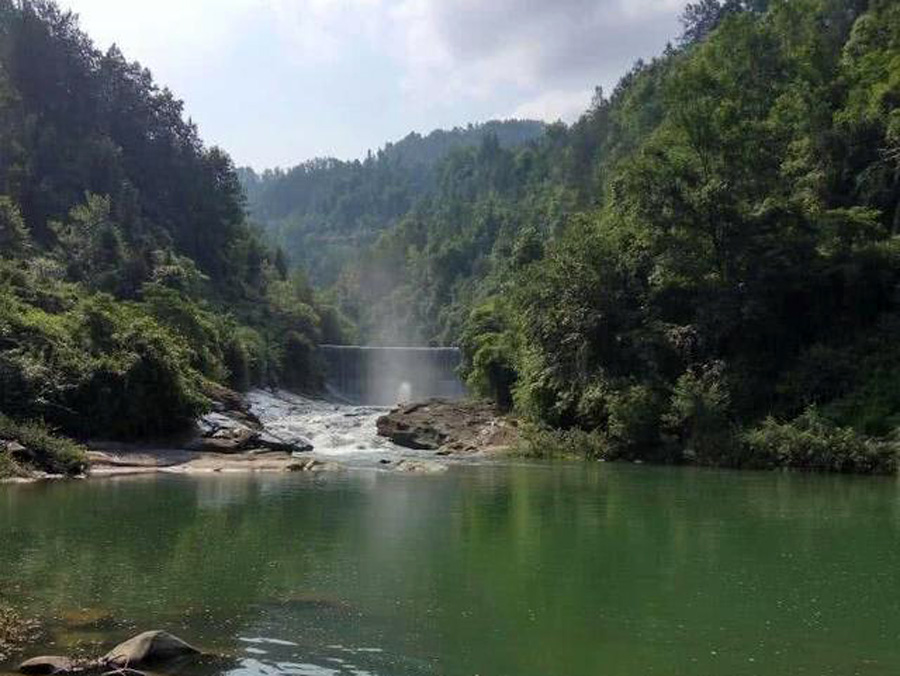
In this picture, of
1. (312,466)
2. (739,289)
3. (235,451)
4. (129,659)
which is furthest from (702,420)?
(129,659)

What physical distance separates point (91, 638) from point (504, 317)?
62.3 metres

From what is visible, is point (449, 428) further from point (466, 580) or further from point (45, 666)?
point (45, 666)

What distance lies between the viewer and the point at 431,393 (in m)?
111

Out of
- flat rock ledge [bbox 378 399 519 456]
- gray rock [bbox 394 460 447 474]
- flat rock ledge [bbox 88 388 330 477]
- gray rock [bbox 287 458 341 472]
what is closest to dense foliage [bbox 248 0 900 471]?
flat rock ledge [bbox 378 399 519 456]

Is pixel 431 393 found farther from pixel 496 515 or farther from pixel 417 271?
pixel 496 515

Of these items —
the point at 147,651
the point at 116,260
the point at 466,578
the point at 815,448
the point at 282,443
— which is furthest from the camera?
the point at 116,260

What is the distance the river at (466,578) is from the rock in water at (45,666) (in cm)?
37

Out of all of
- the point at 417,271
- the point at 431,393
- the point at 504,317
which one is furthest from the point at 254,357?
the point at 417,271

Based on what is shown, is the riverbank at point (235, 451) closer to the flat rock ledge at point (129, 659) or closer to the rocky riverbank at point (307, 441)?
the rocky riverbank at point (307, 441)

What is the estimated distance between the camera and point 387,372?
4227 inches

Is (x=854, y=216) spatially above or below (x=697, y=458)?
above

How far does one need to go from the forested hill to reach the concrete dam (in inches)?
193

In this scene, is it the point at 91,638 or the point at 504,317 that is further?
the point at 504,317

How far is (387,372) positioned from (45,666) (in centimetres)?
9685
